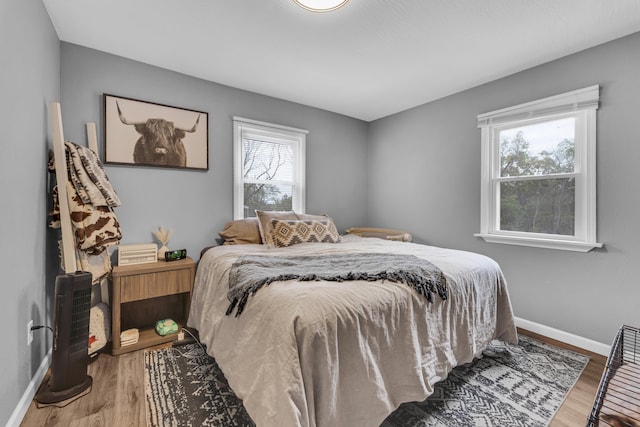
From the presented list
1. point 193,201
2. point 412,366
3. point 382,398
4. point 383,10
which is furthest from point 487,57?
point 193,201

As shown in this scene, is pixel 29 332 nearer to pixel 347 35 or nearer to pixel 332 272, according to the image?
pixel 332 272

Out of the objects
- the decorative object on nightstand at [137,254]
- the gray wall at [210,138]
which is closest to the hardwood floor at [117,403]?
the decorative object on nightstand at [137,254]

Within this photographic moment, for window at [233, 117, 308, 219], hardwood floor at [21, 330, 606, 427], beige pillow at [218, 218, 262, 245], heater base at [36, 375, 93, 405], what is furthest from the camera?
window at [233, 117, 308, 219]

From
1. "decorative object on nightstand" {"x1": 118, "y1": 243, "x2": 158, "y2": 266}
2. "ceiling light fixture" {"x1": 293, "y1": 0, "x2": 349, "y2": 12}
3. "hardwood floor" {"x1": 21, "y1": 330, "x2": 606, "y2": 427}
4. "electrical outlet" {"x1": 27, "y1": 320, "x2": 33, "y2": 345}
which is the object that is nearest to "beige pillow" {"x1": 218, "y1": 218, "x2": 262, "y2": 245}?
"decorative object on nightstand" {"x1": 118, "y1": 243, "x2": 158, "y2": 266}

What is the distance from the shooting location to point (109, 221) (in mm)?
2047

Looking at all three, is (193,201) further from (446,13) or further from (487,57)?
(487,57)

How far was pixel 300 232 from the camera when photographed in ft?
9.20

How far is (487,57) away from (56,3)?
327cm

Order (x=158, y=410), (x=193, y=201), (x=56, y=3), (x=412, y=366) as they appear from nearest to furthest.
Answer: (x=412, y=366) → (x=158, y=410) → (x=56, y=3) → (x=193, y=201)

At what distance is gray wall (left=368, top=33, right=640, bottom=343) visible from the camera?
2199 mm

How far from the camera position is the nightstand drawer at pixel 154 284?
223cm

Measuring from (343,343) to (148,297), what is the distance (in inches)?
73.0

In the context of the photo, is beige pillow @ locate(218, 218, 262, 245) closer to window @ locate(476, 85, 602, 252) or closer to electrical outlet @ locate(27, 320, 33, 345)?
electrical outlet @ locate(27, 320, 33, 345)

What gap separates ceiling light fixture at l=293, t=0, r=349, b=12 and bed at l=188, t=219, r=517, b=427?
1.68 meters
